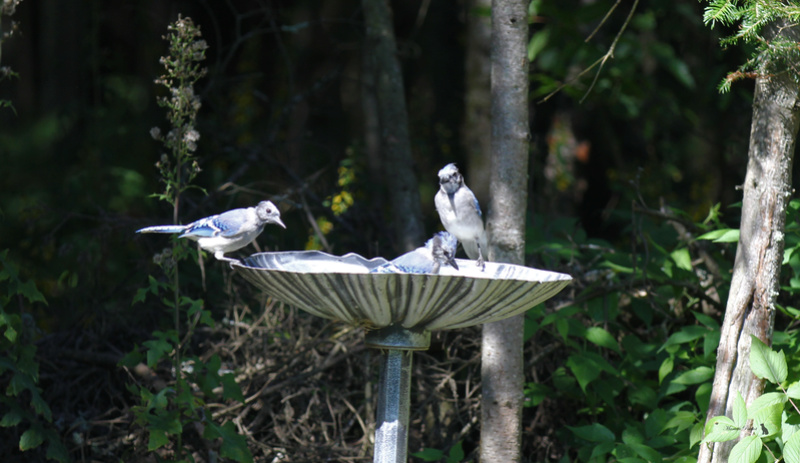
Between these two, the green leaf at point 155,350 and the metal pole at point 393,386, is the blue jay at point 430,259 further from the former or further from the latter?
the green leaf at point 155,350

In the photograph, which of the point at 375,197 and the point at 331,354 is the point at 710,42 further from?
the point at 331,354

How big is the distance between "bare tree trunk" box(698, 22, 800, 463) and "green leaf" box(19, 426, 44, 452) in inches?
100.0

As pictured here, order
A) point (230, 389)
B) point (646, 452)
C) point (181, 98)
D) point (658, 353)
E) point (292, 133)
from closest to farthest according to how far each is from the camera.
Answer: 1. point (646, 452)
2. point (181, 98)
3. point (230, 389)
4. point (658, 353)
5. point (292, 133)

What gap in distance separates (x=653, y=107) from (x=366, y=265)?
5302mm

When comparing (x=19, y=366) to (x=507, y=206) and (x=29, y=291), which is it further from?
(x=507, y=206)

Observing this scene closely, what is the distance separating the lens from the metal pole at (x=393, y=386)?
264 cm

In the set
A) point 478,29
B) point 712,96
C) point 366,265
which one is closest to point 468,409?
point 366,265

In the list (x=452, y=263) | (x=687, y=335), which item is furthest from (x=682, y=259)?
(x=452, y=263)

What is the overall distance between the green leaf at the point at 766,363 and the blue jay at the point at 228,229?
66.2 inches

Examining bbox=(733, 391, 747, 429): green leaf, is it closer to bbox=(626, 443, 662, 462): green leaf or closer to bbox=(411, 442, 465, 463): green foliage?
bbox=(626, 443, 662, 462): green leaf

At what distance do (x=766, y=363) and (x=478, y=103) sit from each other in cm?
354

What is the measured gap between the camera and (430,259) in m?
2.61

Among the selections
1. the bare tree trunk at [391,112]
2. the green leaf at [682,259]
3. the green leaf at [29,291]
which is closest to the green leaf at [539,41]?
the bare tree trunk at [391,112]

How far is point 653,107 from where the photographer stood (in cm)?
742
